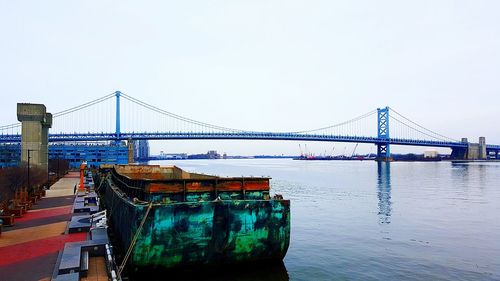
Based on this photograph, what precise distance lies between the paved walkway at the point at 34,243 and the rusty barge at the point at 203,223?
→ 2.59 meters

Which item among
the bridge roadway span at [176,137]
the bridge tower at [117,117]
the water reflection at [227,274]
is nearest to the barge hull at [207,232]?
the water reflection at [227,274]

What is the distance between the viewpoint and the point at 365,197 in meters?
43.2

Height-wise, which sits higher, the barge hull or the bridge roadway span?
the bridge roadway span

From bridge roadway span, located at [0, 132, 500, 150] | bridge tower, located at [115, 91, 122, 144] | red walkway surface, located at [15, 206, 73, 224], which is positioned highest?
bridge tower, located at [115, 91, 122, 144]

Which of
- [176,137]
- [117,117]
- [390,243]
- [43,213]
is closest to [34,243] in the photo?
[43,213]

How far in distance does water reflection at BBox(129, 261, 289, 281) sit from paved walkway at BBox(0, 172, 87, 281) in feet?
9.91

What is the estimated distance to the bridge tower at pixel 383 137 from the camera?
16875 cm

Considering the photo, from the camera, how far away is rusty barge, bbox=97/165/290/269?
43.5 feet

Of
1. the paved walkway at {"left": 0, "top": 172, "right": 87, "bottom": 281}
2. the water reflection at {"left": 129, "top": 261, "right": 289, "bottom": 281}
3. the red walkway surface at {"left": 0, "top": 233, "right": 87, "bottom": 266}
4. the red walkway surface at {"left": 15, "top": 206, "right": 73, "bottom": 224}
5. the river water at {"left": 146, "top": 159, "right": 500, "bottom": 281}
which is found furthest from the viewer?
the red walkway surface at {"left": 15, "top": 206, "right": 73, "bottom": 224}

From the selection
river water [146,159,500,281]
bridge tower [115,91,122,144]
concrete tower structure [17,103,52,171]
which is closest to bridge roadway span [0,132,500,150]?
bridge tower [115,91,122,144]

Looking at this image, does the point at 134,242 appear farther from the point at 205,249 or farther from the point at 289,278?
the point at 289,278

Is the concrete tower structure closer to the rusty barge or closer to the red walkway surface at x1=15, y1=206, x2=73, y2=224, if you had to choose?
the red walkway surface at x1=15, y1=206, x2=73, y2=224

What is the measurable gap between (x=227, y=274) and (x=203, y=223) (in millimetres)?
2258

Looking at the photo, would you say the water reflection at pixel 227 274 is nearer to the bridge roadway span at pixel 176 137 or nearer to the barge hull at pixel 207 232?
the barge hull at pixel 207 232
